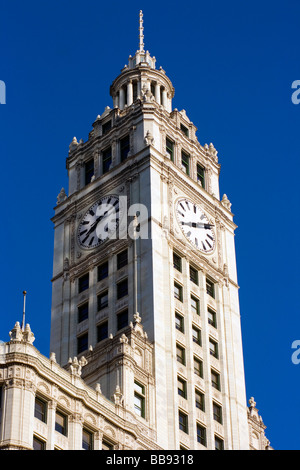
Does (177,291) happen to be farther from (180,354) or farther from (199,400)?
(199,400)

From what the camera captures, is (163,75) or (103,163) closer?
(103,163)

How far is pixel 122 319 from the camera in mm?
112750

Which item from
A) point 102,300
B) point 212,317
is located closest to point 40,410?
point 102,300

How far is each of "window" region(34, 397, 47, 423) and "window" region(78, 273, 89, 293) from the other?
30.8 m

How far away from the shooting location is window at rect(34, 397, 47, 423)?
87625 millimetres

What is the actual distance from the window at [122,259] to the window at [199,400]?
13.7 meters

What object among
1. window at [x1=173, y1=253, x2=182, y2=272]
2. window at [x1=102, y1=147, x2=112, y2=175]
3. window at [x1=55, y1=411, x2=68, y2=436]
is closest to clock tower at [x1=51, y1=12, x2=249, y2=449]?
window at [x1=173, y1=253, x2=182, y2=272]

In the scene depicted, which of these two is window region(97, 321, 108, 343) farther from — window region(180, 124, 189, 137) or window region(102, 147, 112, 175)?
window region(180, 124, 189, 137)

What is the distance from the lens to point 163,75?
5433 inches
